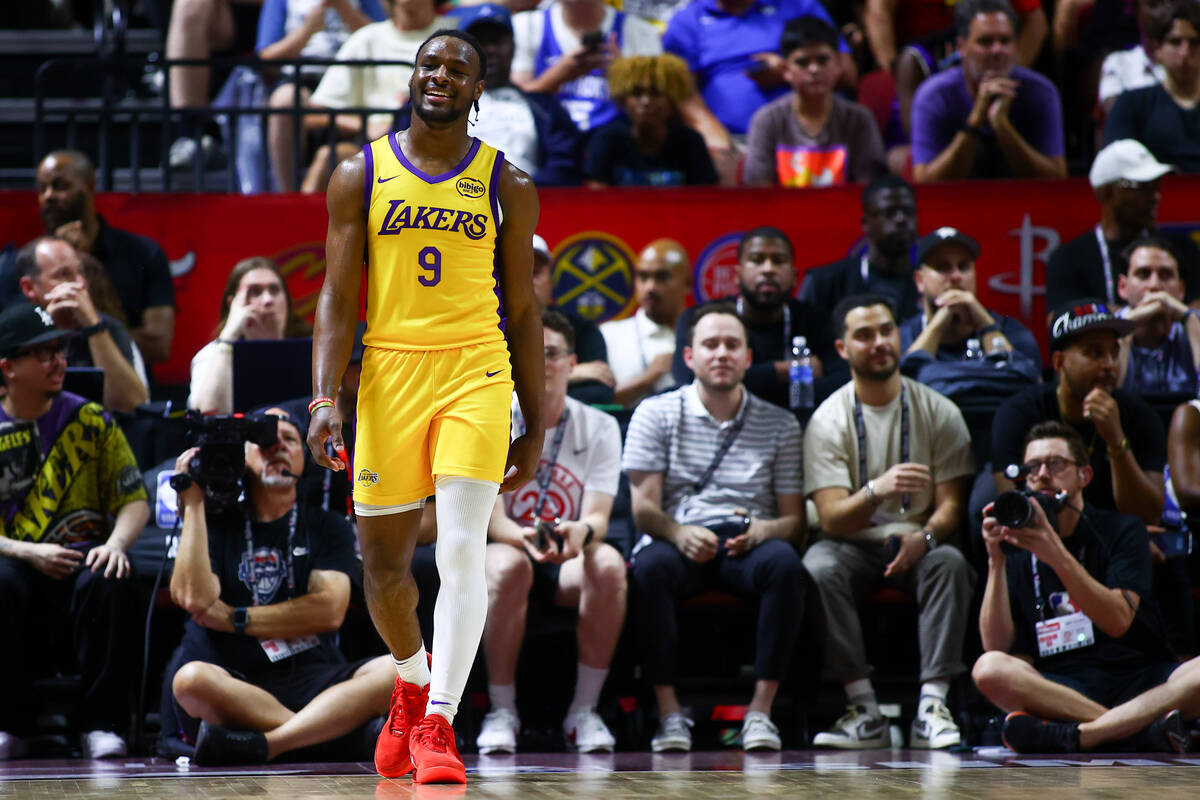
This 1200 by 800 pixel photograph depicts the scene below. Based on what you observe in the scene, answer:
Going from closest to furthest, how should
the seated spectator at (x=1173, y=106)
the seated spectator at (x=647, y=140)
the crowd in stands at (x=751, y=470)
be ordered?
1. the crowd in stands at (x=751, y=470)
2. the seated spectator at (x=1173, y=106)
3. the seated spectator at (x=647, y=140)

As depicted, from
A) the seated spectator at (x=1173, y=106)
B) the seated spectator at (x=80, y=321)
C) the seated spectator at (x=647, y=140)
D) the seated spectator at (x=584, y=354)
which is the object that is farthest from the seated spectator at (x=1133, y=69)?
the seated spectator at (x=80, y=321)

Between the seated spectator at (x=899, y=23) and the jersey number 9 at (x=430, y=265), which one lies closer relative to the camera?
the jersey number 9 at (x=430, y=265)

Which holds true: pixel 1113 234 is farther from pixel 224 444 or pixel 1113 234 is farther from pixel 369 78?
pixel 224 444

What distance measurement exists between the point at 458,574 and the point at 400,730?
0.56 m

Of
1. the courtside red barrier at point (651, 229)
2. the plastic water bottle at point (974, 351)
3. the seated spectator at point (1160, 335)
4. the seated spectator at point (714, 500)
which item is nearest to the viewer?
the seated spectator at point (714, 500)

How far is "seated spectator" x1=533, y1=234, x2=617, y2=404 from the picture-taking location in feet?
23.3

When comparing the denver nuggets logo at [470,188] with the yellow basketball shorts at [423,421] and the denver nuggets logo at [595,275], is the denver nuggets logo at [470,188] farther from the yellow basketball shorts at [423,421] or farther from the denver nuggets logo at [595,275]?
the denver nuggets logo at [595,275]

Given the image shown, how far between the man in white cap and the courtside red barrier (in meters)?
0.52

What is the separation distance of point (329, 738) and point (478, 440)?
1.82 metres

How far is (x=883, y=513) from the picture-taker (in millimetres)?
6445

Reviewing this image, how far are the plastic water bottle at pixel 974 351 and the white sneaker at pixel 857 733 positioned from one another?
1.91 meters

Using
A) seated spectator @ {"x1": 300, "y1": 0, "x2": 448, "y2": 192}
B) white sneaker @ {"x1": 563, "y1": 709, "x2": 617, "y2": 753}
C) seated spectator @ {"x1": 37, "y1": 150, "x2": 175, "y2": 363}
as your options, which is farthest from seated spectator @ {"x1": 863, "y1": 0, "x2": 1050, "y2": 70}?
white sneaker @ {"x1": 563, "y1": 709, "x2": 617, "y2": 753}

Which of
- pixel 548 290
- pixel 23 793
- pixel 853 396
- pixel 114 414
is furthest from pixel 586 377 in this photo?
pixel 23 793

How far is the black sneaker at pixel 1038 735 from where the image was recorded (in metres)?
5.47
